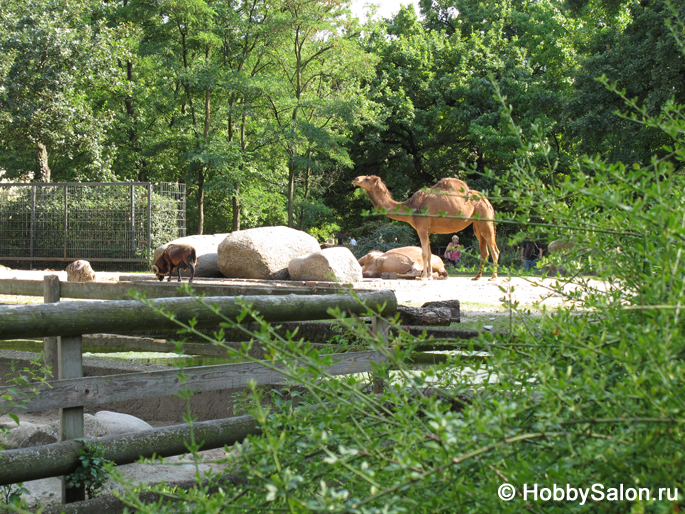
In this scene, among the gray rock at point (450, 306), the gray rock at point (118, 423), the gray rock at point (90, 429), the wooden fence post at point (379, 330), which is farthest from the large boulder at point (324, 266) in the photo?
the wooden fence post at point (379, 330)

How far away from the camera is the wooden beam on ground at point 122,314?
99.3 inches

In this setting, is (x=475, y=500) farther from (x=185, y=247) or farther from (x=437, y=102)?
(x=437, y=102)

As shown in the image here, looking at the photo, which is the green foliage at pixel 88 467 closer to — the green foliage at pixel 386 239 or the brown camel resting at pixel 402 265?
the brown camel resting at pixel 402 265

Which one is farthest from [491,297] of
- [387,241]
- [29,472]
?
[387,241]

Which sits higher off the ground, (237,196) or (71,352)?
(237,196)

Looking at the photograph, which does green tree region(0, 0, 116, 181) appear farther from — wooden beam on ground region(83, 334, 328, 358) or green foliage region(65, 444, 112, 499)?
green foliage region(65, 444, 112, 499)

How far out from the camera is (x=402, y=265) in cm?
1559

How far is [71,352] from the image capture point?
2.83m

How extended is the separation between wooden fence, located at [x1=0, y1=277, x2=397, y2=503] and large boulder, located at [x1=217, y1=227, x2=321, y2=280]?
10.1 m

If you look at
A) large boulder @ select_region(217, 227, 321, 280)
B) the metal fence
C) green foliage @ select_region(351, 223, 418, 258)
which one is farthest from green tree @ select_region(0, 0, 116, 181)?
large boulder @ select_region(217, 227, 321, 280)

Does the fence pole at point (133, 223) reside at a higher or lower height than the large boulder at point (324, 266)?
higher

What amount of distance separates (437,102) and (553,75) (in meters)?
5.77

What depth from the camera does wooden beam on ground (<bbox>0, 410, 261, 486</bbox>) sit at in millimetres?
2572

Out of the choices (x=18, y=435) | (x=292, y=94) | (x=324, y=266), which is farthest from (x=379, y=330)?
(x=292, y=94)
